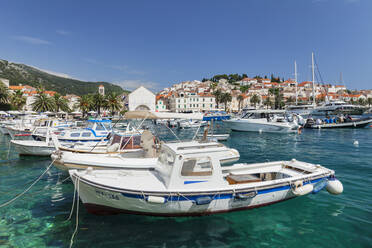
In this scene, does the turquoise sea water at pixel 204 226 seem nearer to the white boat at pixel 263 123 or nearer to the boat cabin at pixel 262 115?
the white boat at pixel 263 123

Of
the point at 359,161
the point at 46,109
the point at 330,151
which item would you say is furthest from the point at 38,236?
the point at 46,109

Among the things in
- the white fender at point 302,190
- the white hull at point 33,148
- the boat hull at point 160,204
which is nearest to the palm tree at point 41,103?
the white hull at point 33,148

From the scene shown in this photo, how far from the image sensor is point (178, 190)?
591 cm

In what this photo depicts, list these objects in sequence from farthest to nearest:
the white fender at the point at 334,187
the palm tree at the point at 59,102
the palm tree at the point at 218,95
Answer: the palm tree at the point at 218,95 → the palm tree at the point at 59,102 → the white fender at the point at 334,187

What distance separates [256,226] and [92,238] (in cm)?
473

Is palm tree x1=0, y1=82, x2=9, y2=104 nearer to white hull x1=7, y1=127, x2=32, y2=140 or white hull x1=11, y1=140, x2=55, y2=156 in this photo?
white hull x1=7, y1=127, x2=32, y2=140

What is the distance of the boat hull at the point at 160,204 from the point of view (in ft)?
19.5

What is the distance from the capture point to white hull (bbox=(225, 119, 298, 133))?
29812mm

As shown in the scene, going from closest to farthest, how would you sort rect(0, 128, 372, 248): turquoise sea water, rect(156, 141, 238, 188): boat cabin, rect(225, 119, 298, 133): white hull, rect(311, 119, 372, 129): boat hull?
rect(0, 128, 372, 248): turquoise sea water < rect(156, 141, 238, 188): boat cabin < rect(225, 119, 298, 133): white hull < rect(311, 119, 372, 129): boat hull

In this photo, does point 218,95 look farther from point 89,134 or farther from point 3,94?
point 89,134

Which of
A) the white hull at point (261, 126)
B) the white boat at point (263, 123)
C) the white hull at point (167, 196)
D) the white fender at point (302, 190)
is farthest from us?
the white boat at point (263, 123)

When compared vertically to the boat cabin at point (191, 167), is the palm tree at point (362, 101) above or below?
above

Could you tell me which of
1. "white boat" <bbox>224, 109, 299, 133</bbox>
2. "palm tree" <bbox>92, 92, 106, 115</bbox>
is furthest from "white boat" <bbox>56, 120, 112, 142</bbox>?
"palm tree" <bbox>92, 92, 106, 115</bbox>

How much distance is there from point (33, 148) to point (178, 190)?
1403 centimetres
